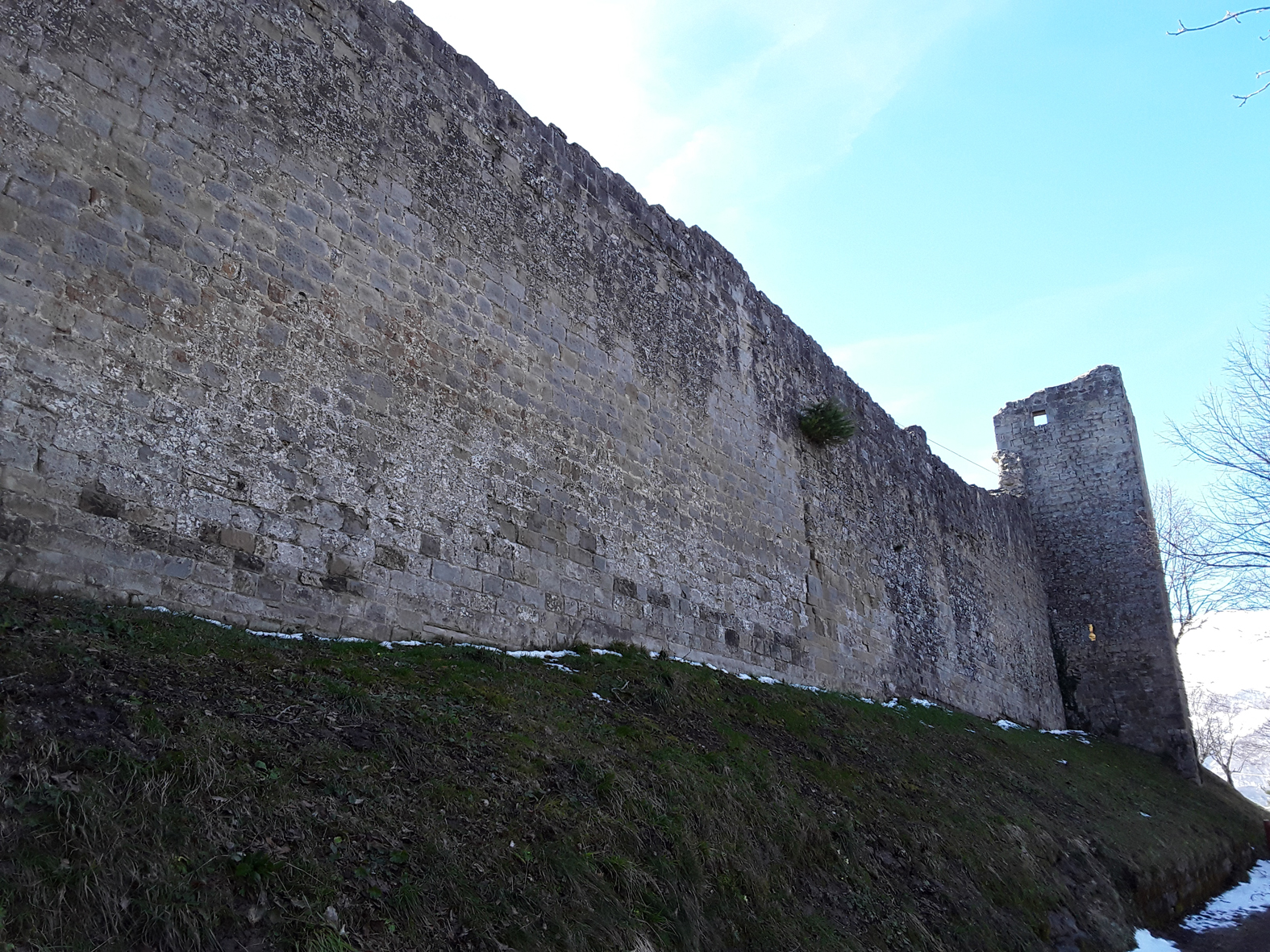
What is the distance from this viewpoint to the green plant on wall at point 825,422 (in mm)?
14344

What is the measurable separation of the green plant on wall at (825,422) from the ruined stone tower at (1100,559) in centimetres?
1233

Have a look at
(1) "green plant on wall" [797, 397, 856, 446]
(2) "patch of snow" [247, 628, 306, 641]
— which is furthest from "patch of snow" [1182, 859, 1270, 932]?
(2) "patch of snow" [247, 628, 306, 641]

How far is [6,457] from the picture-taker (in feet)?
17.3

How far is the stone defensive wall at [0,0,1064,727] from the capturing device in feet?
18.9

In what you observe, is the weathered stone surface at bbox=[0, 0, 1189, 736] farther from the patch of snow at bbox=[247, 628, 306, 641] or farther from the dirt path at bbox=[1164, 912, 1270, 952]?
the dirt path at bbox=[1164, 912, 1270, 952]

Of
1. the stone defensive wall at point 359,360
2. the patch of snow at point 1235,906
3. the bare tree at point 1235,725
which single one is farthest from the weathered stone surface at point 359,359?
the bare tree at point 1235,725

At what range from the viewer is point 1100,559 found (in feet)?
77.1

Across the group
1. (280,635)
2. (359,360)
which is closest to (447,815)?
(280,635)

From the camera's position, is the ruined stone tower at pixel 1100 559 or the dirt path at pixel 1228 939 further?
the ruined stone tower at pixel 1100 559

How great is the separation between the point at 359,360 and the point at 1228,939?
432 inches

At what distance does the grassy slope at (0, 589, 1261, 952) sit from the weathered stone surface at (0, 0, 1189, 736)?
0.73m

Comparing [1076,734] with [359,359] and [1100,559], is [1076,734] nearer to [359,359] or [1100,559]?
[1100,559]

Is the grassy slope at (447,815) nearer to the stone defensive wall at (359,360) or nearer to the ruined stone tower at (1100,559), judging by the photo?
the stone defensive wall at (359,360)

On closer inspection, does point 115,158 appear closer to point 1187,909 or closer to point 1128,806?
point 1187,909
